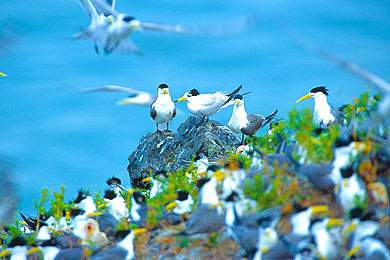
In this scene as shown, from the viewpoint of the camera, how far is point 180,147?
10445 mm

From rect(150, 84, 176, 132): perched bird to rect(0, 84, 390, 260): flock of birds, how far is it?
344cm

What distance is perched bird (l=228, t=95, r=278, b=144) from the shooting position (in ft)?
35.8

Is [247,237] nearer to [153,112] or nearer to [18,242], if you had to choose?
[18,242]

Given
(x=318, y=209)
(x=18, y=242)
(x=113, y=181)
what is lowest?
(x=18, y=242)

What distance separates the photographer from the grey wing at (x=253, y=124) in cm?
1088

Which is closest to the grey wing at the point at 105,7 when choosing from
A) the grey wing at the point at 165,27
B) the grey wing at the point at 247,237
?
the grey wing at the point at 165,27

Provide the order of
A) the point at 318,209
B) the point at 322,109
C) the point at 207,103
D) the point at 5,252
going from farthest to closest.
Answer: the point at 207,103 < the point at 322,109 < the point at 5,252 < the point at 318,209

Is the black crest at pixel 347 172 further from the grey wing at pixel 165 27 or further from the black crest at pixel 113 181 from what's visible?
the black crest at pixel 113 181

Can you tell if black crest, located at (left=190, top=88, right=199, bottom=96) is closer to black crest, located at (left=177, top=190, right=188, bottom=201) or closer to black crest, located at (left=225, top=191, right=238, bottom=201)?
black crest, located at (left=177, top=190, right=188, bottom=201)

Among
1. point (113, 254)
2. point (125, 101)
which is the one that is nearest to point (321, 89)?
point (125, 101)

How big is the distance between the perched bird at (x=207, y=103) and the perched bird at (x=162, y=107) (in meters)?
0.39

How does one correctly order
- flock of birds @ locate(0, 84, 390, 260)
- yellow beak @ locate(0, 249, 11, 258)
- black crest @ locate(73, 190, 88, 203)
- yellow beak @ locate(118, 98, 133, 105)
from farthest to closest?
yellow beak @ locate(118, 98, 133, 105) < black crest @ locate(73, 190, 88, 203) < yellow beak @ locate(0, 249, 11, 258) < flock of birds @ locate(0, 84, 390, 260)

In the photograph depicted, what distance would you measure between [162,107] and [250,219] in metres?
5.55

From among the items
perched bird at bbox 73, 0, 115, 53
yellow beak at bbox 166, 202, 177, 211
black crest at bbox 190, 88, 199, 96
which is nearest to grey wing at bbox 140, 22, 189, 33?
perched bird at bbox 73, 0, 115, 53
